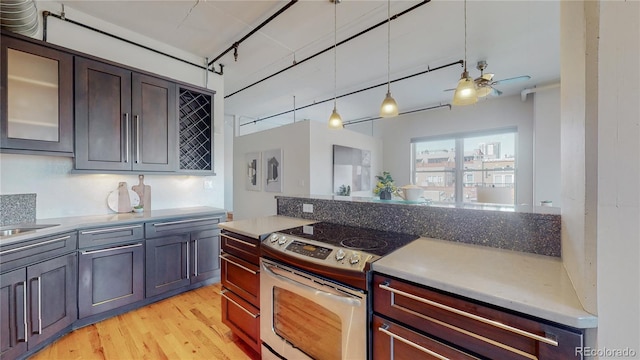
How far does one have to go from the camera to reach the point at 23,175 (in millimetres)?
2186

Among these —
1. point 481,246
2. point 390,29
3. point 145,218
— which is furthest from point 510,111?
point 145,218

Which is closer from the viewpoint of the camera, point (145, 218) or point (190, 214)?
point (145, 218)

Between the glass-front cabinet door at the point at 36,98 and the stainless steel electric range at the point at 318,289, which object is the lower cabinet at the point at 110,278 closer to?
the glass-front cabinet door at the point at 36,98

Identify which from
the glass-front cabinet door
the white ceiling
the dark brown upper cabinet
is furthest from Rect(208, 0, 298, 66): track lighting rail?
the glass-front cabinet door

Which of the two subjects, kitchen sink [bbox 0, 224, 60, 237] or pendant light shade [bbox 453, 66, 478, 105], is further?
pendant light shade [bbox 453, 66, 478, 105]

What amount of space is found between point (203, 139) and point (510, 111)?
5977 millimetres

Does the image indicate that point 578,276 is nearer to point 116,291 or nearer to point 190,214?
point 190,214

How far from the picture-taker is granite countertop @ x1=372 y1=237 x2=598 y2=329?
0.74m

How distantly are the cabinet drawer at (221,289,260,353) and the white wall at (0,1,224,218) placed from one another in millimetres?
1838

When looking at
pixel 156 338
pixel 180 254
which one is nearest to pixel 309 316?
pixel 156 338

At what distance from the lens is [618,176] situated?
63cm

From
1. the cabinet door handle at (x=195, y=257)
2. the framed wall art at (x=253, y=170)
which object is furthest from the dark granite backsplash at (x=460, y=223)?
the framed wall art at (x=253, y=170)

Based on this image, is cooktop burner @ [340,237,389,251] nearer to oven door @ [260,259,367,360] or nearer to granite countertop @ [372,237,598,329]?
granite countertop @ [372,237,598,329]

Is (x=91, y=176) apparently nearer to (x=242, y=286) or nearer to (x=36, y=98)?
(x=36, y=98)
